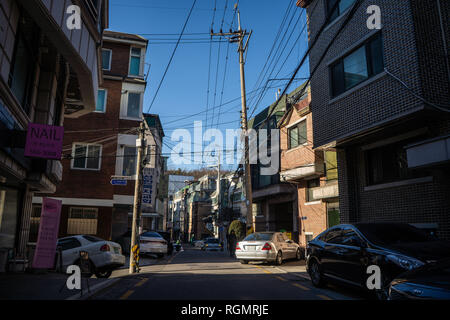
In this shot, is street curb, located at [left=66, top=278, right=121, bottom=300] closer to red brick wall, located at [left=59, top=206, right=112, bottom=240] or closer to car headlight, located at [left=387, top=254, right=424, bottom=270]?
car headlight, located at [left=387, top=254, right=424, bottom=270]

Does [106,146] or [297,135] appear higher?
[297,135]

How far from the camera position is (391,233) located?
25.6ft

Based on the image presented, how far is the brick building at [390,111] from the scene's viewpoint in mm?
10336

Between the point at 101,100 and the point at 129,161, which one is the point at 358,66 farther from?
the point at 101,100

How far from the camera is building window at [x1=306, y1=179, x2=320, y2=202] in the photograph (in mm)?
20266

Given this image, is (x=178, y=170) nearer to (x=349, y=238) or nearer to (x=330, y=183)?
(x=330, y=183)

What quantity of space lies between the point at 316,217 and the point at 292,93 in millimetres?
9063

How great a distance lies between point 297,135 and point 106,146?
11669 millimetres

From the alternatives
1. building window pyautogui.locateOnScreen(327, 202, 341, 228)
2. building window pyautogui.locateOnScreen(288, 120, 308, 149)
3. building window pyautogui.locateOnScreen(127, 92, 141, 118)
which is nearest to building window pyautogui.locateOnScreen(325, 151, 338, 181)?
building window pyautogui.locateOnScreen(327, 202, 341, 228)

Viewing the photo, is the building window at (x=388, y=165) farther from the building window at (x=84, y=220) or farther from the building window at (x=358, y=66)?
the building window at (x=84, y=220)

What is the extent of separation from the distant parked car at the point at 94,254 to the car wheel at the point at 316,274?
6405 mm

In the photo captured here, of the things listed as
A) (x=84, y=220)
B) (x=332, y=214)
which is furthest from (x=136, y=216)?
(x=332, y=214)

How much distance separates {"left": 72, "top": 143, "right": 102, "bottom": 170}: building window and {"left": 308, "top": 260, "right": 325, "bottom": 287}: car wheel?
16205mm

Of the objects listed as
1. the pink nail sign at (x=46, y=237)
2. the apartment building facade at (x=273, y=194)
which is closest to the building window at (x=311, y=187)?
the apartment building facade at (x=273, y=194)
